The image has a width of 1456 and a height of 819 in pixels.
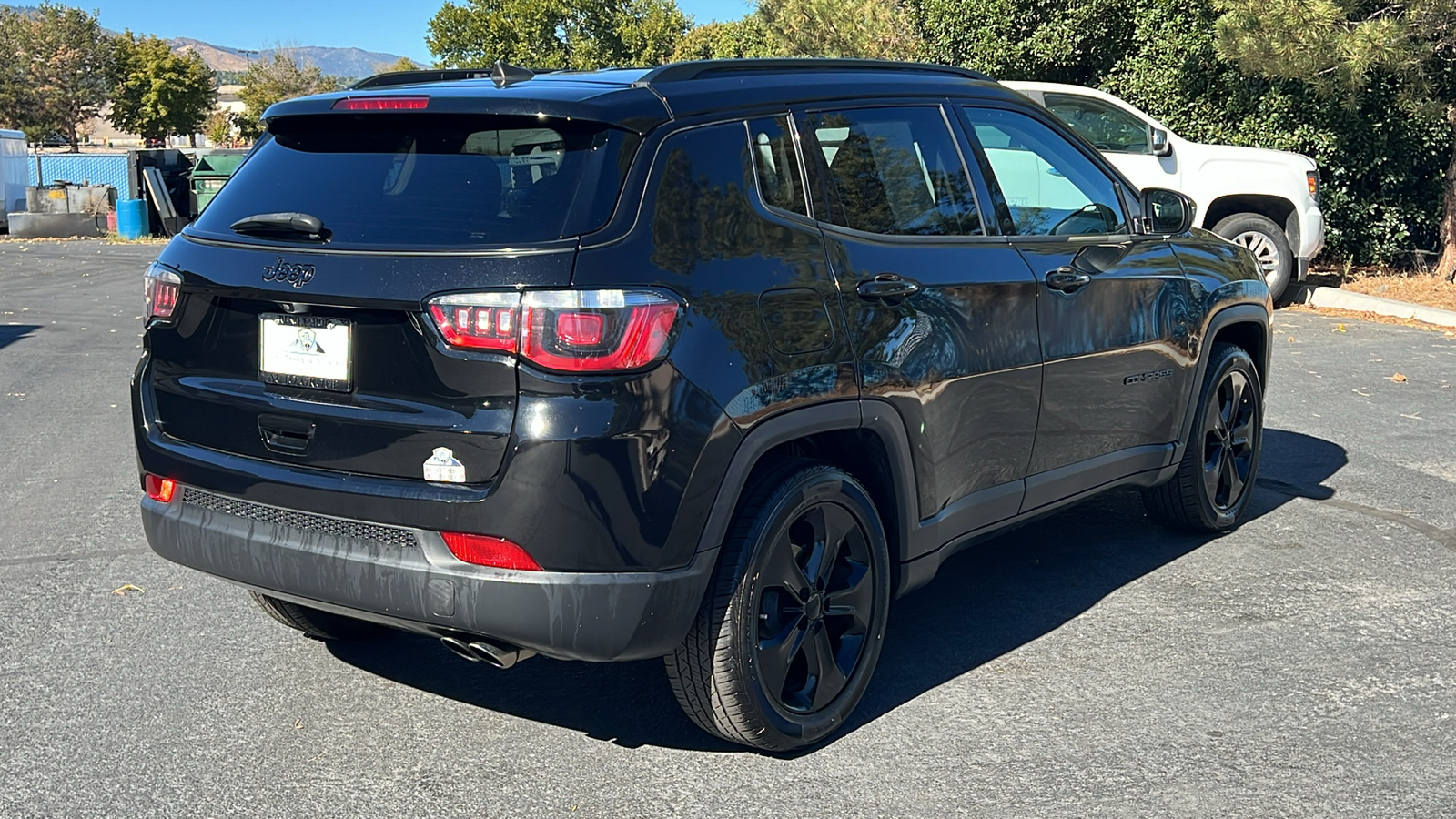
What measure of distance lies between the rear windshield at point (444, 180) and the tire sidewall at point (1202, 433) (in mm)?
3130

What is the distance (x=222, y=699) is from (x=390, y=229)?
1594 mm

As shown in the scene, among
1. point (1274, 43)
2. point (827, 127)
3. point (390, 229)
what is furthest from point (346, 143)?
point (1274, 43)

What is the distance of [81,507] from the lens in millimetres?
6250

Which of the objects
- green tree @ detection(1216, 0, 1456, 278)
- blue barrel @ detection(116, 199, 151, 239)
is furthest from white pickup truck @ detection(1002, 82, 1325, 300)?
blue barrel @ detection(116, 199, 151, 239)

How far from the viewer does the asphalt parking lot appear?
140 inches

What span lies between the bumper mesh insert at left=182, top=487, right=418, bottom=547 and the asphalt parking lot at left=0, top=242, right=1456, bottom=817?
67 cm

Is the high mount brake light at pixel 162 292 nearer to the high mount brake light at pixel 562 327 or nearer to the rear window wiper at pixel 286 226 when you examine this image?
the rear window wiper at pixel 286 226

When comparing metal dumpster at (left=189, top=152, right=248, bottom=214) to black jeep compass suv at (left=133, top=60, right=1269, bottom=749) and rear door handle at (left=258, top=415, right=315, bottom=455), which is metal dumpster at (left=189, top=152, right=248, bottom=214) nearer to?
black jeep compass suv at (left=133, top=60, right=1269, bottom=749)

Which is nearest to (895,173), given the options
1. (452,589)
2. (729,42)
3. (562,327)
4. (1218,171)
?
(562,327)

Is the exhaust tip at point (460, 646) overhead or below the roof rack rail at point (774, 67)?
below

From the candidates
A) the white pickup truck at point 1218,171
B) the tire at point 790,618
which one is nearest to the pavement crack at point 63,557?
the tire at point 790,618

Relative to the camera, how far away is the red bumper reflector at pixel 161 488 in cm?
379

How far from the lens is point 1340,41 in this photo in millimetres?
12602

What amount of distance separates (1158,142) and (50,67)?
238 feet
